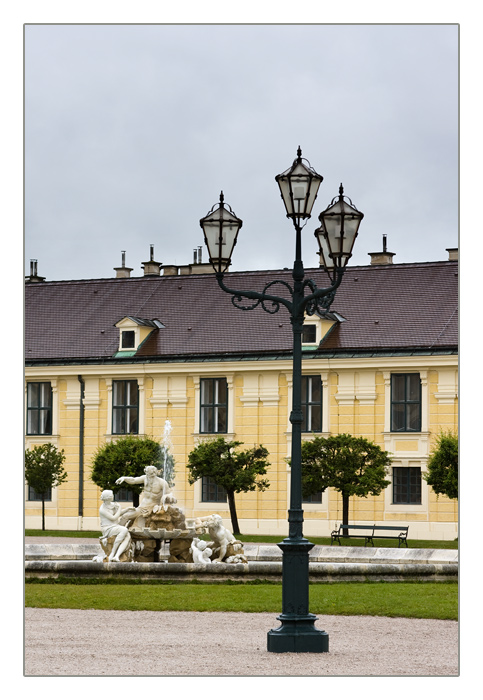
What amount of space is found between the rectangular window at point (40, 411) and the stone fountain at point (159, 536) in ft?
80.9

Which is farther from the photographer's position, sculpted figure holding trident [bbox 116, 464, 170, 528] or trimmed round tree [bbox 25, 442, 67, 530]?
trimmed round tree [bbox 25, 442, 67, 530]

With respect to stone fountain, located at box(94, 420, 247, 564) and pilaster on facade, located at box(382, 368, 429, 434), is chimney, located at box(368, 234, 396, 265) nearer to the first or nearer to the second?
pilaster on facade, located at box(382, 368, 429, 434)

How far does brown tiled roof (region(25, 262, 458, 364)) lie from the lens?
139 feet

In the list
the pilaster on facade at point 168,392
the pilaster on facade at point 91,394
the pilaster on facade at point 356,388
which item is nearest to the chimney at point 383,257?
the pilaster on facade at point 356,388

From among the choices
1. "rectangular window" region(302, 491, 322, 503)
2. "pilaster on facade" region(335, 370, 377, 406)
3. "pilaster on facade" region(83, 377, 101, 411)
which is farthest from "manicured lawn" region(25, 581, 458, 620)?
"pilaster on facade" region(83, 377, 101, 411)

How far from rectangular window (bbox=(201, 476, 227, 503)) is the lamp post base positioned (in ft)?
A: 99.8

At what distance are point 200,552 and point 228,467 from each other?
18505 mm

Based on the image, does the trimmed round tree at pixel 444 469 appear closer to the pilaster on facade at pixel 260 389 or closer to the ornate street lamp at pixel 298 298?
the pilaster on facade at pixel 260 389

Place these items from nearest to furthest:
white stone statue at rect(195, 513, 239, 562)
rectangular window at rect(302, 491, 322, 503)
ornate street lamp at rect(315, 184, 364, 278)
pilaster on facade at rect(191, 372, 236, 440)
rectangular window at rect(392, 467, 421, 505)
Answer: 1. ornate street lamp at rect(315, 184, 364, 278)
2. white stone statue at rect(195, 513, 239, 562)
3. rectangular window at rect(392, 467, 421, 505)
4. rectangular window at rect(302, 491, 322, 503)
5. pilaster on facade at rect(191, 372, 236, 440)

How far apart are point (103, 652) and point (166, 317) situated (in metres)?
35.0

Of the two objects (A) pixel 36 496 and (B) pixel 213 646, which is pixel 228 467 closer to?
(A) pixel 36 496

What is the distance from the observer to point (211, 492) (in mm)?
42500

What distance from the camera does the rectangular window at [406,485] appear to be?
4038 cm

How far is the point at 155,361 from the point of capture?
44375mm
